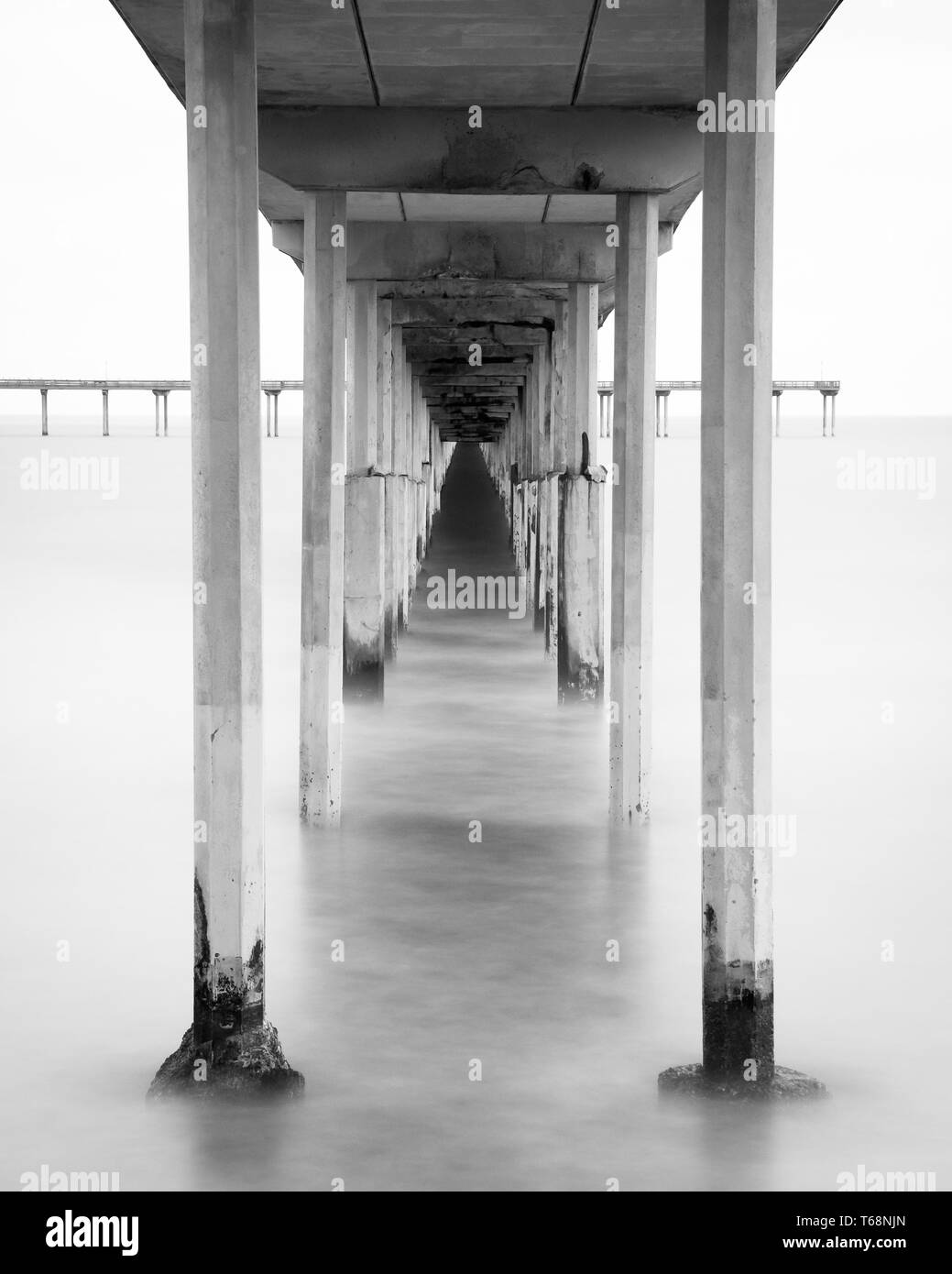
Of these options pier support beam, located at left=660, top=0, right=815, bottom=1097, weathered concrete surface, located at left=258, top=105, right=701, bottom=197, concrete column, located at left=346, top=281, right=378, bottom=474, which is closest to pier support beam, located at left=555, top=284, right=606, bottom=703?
concrete column, located at left=346, top=281, right=378, bottom=474

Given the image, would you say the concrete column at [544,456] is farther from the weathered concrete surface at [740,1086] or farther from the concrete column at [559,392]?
the weathered concrete surface at [740,1086]

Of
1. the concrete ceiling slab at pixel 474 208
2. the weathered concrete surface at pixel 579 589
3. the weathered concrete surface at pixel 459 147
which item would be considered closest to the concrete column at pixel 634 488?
the weathered concrete surface at pixel 459 147

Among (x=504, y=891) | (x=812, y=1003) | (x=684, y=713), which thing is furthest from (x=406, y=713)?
(x=812, y=1003)

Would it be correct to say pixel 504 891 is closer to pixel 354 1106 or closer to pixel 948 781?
pixel 354 1106

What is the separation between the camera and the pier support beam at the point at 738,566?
616 cm

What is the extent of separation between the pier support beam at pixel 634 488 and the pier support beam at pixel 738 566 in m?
4.38

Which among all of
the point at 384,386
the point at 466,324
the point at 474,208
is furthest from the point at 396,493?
the point at 474,208

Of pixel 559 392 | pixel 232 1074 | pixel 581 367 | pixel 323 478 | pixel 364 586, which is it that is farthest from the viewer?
pixel 559 392

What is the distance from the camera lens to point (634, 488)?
426 inches

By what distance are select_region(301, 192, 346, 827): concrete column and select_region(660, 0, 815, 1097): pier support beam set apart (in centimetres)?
468

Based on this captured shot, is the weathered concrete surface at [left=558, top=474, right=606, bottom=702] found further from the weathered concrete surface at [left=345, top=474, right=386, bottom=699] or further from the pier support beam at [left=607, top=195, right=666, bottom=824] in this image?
the pier support beam at [left=607, top=195, right=666, bottom=824]

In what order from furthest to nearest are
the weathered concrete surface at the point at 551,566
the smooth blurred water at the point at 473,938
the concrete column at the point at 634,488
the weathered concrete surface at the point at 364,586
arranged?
the weathered concrete surface at the point at 551,566 → the weathered concrete surface at the point at 364,586 → the concrete column at the point at 634,488 → the smooth blurred water at the point at 473,938

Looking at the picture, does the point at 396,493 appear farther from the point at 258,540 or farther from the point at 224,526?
the point at 224,526

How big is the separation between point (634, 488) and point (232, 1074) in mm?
5675
